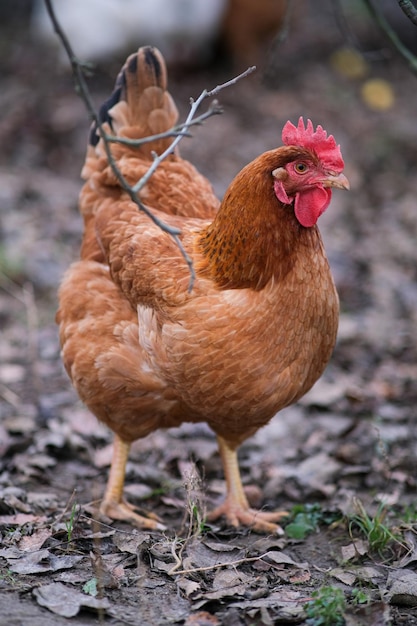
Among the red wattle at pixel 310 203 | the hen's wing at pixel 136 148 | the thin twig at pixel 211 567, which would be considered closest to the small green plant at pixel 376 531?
the thin twig at pixel 211 567

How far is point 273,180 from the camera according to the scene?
11.3 ft

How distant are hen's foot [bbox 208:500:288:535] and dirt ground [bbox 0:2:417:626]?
8cm

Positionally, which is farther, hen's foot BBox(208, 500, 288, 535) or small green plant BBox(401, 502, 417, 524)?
hen's foot BBox(208, 500, 288, 535)

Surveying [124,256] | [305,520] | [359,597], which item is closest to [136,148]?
[124,256]

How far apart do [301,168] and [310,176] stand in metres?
0.06

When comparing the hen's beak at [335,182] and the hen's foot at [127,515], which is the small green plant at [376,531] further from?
the hen's beak at [335,182]

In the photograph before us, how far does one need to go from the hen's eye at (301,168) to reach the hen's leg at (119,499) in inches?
71.2

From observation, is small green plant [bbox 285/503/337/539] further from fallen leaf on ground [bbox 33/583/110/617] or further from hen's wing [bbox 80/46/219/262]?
hen's wing [bbox 80/46/219/262]

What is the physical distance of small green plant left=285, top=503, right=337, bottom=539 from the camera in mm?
3947

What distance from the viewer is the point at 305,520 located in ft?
13.3

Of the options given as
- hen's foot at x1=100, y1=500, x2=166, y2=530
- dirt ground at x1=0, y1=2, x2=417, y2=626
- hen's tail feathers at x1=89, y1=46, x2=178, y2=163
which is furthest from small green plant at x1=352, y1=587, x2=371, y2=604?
hen's tail feathers at x1=89, y1=46, x2=178, y2=163

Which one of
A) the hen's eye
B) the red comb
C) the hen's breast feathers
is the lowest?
the hen's breast feathers

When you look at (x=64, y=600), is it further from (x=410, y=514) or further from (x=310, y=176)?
(x=310, y=176)

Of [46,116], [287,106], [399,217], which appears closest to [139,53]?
[399,217]
